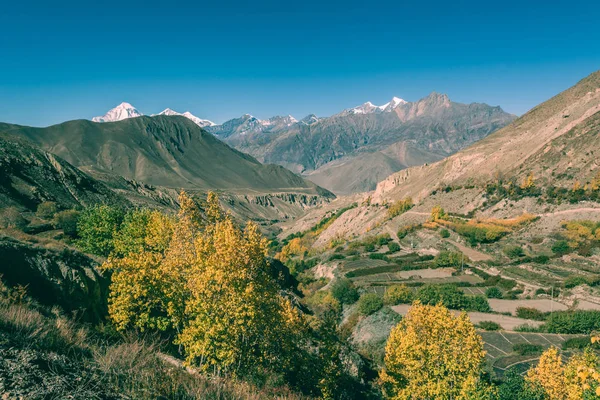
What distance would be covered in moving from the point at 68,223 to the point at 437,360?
49025 mm

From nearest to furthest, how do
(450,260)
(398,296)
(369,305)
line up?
(369,305), (398,296), (450,260)

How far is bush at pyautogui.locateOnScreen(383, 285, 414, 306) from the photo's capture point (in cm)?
6100

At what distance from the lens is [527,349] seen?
43156 millimetres

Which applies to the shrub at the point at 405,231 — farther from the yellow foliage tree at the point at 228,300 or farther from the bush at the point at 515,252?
the yellow foliage tree at the point at 228,300

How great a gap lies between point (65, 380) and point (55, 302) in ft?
46.0

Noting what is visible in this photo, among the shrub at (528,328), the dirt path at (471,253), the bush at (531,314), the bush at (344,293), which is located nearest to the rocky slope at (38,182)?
the bush at (344,293)

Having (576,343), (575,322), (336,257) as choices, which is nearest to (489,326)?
(576,343)

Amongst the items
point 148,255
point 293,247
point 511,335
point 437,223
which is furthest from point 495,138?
point 148,255

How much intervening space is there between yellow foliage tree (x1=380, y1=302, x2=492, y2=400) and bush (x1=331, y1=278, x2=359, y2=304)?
4161 cm

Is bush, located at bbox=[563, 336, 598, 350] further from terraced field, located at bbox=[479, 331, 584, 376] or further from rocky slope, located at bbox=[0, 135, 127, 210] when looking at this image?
rocky slope, located at bbox=[0, 135, 127, 210]

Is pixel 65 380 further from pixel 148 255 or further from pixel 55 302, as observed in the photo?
pixel 55 302

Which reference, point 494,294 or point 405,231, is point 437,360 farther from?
point 405,231

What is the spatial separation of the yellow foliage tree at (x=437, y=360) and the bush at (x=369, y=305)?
34252 mm

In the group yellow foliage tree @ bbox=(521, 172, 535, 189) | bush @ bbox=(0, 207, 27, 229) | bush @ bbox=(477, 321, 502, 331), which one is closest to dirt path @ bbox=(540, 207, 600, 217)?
yellow foliage tree @ bbox=(521, 172, 535, 189)
